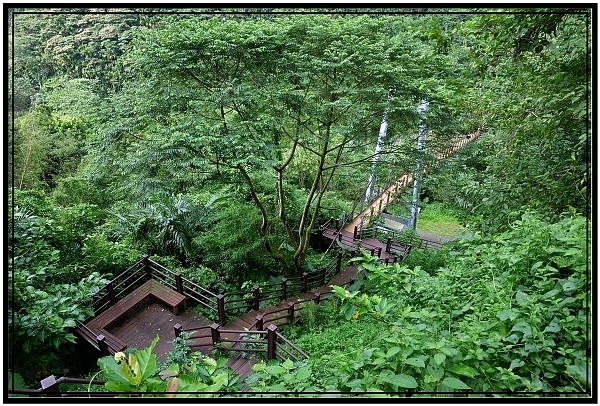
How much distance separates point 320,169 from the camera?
655 cm

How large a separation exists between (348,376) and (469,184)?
3000mm

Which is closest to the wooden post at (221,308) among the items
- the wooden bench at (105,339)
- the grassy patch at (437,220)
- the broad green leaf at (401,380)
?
the wooden bench at (105,339)

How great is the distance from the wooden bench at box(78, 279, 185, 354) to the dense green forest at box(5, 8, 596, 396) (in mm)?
335

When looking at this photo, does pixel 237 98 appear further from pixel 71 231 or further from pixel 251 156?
pixel 71 231

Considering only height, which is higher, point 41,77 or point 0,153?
point 41,77

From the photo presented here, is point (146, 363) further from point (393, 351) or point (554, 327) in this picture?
point (554, 327)

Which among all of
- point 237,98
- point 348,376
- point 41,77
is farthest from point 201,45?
point 348,376

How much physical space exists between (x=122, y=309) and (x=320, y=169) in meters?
3.64

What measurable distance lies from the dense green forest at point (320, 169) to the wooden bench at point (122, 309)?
335 millimetres

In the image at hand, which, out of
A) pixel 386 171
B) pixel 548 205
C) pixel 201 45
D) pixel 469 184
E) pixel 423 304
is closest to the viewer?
pixel 423 304

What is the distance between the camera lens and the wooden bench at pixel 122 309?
4824 mm

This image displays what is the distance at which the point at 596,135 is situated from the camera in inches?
64.0

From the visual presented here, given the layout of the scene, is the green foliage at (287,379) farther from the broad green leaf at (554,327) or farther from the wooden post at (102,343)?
the wooden post at (102,343)

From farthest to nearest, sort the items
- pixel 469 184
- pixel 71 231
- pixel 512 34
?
1. pixel 71 231
2. pixel 469 184
3. pixel 512 34
